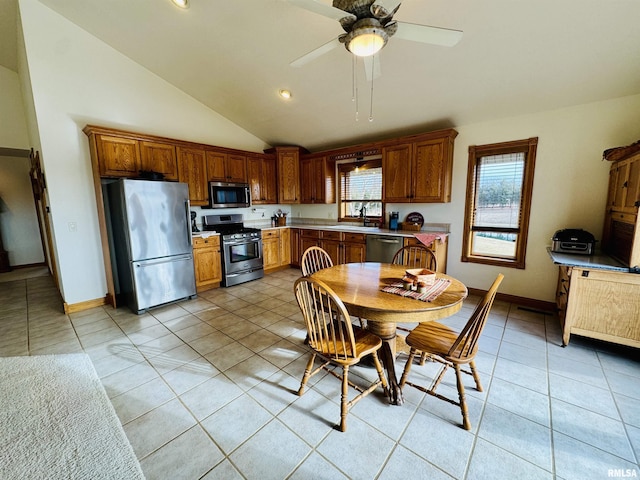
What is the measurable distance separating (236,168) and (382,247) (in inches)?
115

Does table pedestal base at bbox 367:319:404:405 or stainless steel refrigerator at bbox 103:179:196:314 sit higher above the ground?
stainless steel refrigerator at bbox 103:179:196:314

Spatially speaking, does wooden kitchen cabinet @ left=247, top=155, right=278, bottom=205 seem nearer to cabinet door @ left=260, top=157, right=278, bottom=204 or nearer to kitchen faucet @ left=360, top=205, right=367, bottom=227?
cabinet door @ left=260, top=157, right=278, bottom=204

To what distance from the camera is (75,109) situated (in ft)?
11.2

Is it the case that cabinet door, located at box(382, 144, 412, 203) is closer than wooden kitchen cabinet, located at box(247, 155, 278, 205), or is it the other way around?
cabinet door, located at box(382, 144, 412, 203)

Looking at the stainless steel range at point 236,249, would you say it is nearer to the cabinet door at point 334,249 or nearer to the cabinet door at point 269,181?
the cabinet door at point 269,181

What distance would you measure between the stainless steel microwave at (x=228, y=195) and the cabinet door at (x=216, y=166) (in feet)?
0.40

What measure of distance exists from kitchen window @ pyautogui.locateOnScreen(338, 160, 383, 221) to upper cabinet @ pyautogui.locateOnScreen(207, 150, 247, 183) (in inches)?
72.7

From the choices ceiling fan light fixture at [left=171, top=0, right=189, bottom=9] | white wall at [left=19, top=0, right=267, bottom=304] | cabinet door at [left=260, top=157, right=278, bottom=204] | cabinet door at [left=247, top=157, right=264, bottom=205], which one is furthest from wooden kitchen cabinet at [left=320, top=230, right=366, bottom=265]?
ceiling fan light fixture at [left=171, top=0, right=189, bottom=9]

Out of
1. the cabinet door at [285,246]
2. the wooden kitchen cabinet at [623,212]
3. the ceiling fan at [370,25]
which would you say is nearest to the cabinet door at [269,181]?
the cabinet door at [285,246]

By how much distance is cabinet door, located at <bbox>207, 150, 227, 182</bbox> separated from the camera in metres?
4.41

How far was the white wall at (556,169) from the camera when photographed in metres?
2.86

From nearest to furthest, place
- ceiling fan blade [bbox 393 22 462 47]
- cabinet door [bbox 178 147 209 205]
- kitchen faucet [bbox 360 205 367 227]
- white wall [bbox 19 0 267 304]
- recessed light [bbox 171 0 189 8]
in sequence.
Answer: ceiling fan blade [bbox 393 22 462 47] → recessed light [bbox 171 0 189 8] → white wall [bbox 19 0 267 304] → cabinet door [bbox 178 147 209 205] → kitchen faucet [bbox 360 205 367 227]

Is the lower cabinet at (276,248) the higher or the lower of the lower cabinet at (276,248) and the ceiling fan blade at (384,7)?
the lower

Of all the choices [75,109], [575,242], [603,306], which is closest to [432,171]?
[575,242]
